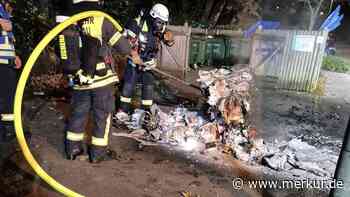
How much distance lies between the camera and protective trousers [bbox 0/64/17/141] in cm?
425

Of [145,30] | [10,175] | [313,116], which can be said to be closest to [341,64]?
[313,116]

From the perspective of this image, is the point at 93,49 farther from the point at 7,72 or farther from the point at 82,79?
the point at 7,72

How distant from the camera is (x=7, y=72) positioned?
14.0 feet

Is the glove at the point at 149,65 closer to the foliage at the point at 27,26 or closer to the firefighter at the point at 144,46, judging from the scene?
the firefighter at the point at 144,46

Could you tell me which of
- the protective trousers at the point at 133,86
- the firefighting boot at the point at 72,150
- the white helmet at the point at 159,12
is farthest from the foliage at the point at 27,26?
the firefighting boot at the point at 72,150

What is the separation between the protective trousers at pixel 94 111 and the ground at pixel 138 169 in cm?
32

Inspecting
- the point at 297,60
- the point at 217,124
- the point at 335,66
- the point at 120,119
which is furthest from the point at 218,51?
the point at 217,124

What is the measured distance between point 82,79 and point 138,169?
1342 mm

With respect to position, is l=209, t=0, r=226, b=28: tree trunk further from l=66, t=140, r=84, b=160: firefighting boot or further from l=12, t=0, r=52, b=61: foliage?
l=66, t=140, r=84, b=160: firefighting boot

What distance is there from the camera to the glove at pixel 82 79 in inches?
142

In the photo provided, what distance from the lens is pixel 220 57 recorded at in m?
13.5

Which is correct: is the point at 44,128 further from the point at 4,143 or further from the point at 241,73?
the point at 241,73

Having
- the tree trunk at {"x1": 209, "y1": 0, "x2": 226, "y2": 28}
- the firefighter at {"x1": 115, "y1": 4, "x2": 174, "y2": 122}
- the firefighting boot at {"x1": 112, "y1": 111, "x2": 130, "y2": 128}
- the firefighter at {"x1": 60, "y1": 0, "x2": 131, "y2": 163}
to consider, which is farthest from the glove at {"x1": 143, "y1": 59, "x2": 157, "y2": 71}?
the tree trunk at {"x1": 209, "y1": 0, "x2": 226, "y2": 28}

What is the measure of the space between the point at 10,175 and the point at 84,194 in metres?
0.97
